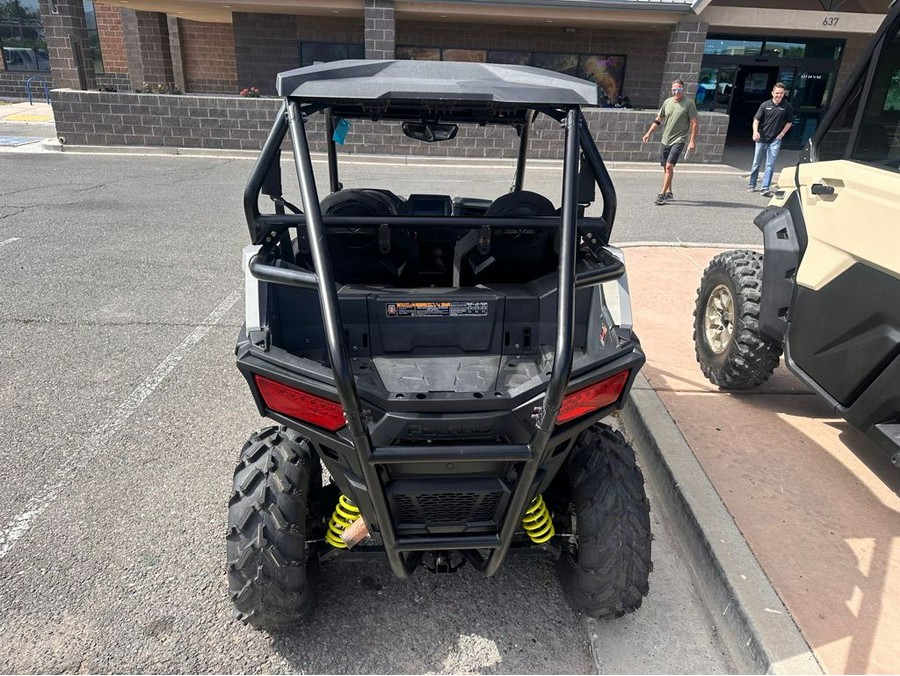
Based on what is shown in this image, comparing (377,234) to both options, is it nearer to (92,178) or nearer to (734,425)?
(734,425)

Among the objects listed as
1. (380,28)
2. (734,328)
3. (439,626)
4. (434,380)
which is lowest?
(439,626)

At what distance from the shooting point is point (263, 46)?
1823 centimetres

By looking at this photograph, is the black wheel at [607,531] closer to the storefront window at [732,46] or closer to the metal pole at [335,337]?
the metal pole at [335,337]

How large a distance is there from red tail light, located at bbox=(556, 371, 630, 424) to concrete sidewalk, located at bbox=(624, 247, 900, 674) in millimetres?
1020

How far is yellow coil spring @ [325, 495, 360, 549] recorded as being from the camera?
2301mm

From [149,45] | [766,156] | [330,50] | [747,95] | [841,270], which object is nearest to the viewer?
[841,270]

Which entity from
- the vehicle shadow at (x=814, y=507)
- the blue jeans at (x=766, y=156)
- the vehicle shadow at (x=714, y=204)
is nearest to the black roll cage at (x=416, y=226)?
the vehicle shadow at (x=814, y=507)

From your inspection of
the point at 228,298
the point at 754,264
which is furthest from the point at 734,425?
the point at 228,298

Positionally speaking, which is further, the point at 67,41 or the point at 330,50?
the point at 330,50

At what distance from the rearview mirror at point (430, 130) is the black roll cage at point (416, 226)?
2.15 feet

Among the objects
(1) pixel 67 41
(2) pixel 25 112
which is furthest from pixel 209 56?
(2) pixel 25 112

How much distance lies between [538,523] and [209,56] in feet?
69.0

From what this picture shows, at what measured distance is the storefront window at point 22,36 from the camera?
74.5ft

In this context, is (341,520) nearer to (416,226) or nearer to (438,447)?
(438,447)
